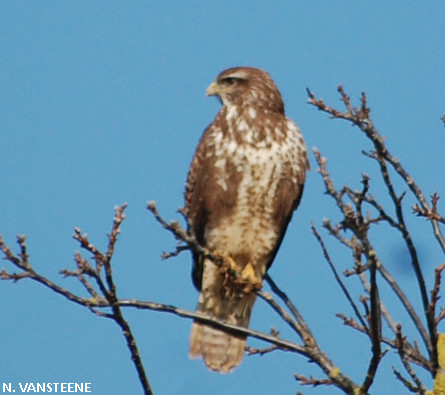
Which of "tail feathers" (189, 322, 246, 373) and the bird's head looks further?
the bird's head

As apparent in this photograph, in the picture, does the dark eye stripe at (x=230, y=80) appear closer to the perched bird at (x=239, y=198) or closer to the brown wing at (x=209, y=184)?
the perched bird at (x=239, y=198)

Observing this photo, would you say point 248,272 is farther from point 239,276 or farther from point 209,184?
point 209,184

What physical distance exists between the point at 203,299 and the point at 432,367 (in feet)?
8.49

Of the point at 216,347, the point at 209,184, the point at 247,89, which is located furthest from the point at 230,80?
the point at 216,347

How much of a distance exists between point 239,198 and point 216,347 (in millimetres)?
1093

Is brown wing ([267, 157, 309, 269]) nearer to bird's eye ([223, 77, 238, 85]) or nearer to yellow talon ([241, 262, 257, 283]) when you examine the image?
yellow talon ([241, 262, 257, 283])

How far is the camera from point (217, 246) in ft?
20.0

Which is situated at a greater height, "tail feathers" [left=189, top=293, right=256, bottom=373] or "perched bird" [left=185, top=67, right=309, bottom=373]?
"perched bird" [left=185, top=67, right=309, bottom=373]

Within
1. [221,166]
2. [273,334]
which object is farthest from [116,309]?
[221,166]

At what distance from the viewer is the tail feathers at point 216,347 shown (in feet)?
20.3

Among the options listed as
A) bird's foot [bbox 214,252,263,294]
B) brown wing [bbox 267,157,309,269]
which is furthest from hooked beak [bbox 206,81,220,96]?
bird's foot [bbox 214,252,263,294]

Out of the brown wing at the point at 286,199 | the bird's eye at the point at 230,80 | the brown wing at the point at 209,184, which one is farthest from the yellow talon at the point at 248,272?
the bird's eye at the point at 230,80

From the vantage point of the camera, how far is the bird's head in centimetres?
632

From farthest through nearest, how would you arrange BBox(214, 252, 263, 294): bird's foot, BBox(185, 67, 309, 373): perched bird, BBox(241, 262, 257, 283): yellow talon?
BBox(241, 262, 257, 283): yellow talon, BBox(185, 67, 309, 373): perched bird, BBox(214, 252, 263, 294): bird's foot
